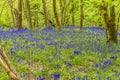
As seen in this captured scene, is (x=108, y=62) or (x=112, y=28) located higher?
(x=112, y=28)

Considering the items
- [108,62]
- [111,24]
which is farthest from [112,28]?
[108,62]

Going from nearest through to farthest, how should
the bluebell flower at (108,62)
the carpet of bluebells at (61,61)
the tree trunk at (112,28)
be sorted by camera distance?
the carpet of bluebells at (61,61) → the bluebell flower at (108,62) → the tree trunk at (112,28)

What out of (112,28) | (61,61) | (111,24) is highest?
(111,24)

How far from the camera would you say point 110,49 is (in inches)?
553

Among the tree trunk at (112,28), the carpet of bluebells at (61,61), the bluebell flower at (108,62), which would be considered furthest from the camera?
the tree trunk at (112,28)

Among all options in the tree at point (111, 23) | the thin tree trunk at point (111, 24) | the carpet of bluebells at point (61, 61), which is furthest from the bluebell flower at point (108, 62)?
the tree at point (111, 23)

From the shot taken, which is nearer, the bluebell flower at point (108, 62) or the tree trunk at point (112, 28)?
the bluebell flower at point (108, 62)

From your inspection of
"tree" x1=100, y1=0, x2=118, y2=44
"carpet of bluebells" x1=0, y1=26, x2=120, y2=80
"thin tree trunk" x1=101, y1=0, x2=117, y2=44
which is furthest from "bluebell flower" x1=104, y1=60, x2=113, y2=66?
"tree" x1=100, y1=0, x2=118, y2=44

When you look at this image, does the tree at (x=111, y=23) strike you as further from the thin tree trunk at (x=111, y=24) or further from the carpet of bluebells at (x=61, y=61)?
the carpet of bluebells at (x=61, y=61)

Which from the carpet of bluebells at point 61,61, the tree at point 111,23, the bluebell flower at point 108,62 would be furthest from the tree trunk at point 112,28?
the bluebell flower at point 108,62

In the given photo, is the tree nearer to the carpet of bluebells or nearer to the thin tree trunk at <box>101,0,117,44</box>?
the thin tree trunk at <box>101,0,117,44</box>

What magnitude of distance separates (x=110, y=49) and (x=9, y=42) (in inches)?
204

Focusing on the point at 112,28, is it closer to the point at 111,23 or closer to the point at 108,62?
the point at 111,23

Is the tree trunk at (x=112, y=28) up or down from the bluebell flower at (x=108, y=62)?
up
